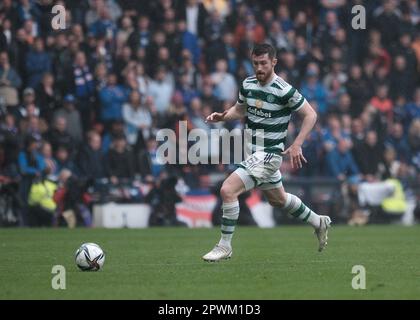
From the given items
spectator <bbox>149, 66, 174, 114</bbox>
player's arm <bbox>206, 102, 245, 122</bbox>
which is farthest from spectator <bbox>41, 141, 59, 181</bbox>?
player's arm <bbox>206, 102, 245, 122</bbox>

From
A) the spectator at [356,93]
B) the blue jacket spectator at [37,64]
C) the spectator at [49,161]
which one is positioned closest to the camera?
the spectator at [49,161]

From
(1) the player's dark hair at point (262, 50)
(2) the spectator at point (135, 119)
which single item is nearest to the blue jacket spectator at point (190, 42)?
(2) the spectator at point (135, 119)

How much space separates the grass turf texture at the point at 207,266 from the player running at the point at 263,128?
0.55 m

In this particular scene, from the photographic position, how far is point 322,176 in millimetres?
21828

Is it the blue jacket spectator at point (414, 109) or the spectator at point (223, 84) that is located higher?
the spectator at point (223, 84)

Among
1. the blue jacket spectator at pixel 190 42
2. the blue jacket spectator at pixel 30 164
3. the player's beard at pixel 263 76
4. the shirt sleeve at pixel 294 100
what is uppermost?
the blue jacket spectator at pixel 190 42

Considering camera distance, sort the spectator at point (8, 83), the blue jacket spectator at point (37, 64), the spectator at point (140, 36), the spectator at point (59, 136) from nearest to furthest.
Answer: the spectator at point (8, 83) → the spectator at point (59, 136) → the blue jacket spectator at point (37, 64) → the spectator at point (140, 36)

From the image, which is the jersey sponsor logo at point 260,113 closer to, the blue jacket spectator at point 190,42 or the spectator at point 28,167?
the spectator at point 28,167

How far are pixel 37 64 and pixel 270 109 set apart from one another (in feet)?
30.8

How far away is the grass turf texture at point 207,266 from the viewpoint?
9258 mm

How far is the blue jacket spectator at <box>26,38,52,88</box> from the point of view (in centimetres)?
2025

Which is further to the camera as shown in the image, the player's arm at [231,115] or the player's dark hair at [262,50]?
the player's arm at [231,115]

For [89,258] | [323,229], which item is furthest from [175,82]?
[89,258]
